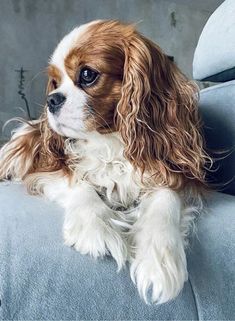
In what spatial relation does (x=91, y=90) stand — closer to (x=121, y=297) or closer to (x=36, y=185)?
(x=36, y=185)

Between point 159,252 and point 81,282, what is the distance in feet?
0.49

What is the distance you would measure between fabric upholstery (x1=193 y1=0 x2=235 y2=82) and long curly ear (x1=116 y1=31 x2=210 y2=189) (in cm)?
18

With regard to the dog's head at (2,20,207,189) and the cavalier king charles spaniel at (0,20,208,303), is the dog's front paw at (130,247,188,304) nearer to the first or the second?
the cavalier king charles spaniel at (0,20,208,303)

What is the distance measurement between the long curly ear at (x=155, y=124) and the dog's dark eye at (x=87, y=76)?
64mm

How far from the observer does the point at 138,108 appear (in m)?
1.00

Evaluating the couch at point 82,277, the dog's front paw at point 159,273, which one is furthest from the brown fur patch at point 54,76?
the dog's front paw at point 159,273

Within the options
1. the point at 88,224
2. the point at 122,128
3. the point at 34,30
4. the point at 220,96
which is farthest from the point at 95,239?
the point at 34,30

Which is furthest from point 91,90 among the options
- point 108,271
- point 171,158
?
point 108,271

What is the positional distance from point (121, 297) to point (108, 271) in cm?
4

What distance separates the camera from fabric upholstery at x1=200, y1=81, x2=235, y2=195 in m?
1.13

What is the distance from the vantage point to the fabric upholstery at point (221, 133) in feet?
3.70

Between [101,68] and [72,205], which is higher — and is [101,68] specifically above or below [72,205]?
above

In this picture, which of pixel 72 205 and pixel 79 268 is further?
pixel 72 205

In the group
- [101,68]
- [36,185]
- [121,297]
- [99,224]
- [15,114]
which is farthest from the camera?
[15,114]
